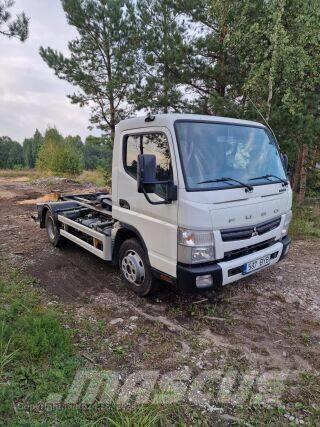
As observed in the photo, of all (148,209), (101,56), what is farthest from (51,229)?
(101,56)

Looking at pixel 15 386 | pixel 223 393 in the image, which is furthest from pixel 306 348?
pixel 15 386

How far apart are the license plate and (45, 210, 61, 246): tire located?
12.4ft

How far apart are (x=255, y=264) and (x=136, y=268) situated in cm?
146

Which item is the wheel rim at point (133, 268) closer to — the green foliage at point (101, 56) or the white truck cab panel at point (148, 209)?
the white truck cab panel at point (148, 209)

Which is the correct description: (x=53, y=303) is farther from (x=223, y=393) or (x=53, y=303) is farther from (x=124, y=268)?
(x=223, y=393)

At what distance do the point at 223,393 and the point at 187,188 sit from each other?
1.88 metres

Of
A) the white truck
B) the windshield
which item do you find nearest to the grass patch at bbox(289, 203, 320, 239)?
the white truck

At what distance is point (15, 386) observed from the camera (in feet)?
8.13

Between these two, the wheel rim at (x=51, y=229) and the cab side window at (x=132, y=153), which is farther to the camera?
the wheel rim at (x=51, y=229)

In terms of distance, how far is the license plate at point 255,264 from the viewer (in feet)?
11.6

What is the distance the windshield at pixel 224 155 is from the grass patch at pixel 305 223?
3609 mm

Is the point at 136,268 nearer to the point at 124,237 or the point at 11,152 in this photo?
the point at 124,237

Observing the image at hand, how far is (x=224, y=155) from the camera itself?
11.8 feet

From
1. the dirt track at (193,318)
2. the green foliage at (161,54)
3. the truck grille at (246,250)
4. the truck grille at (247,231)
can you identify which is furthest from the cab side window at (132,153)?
the green foliage at (161,54)
